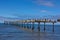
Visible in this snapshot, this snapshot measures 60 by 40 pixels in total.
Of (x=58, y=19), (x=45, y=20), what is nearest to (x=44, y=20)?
(x=45, y=20)

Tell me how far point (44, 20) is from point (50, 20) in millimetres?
2904

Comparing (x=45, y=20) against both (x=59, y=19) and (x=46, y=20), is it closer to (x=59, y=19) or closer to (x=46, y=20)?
(x=46, y=20)

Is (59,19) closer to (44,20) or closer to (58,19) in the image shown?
(58,19)

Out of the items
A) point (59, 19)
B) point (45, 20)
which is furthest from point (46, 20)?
point (59, 19)

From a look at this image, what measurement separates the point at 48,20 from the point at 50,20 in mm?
1084

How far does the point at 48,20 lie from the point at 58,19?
4.94m

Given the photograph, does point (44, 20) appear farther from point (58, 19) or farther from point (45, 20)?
point (58, 19)

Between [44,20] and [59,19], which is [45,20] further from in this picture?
[59,19]

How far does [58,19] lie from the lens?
242 feet

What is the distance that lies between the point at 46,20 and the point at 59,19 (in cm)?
575

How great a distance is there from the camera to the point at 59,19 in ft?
242

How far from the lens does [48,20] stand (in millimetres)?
76812

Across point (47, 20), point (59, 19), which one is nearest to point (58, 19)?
point (59, 19)

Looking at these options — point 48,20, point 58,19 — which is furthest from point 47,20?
point 58,19
